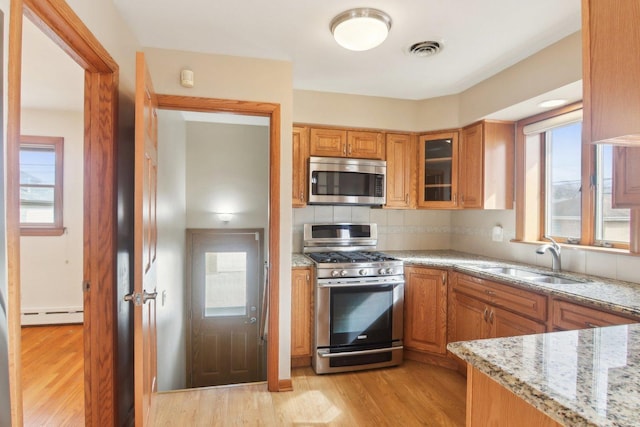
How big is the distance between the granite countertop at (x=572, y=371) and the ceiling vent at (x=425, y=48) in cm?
187

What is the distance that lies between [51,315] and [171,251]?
84.7 inches

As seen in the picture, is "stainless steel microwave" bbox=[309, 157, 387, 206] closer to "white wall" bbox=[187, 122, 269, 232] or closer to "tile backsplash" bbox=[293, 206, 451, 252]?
"tile backsplash" bbox=[293, 206, 451, 252]

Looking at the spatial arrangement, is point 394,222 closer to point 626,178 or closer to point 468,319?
point 468,319

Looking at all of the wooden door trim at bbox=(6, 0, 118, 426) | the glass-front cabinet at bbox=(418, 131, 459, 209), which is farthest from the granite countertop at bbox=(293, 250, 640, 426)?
the glass-front cabinet at bbox=(418, 131, 459, 209)

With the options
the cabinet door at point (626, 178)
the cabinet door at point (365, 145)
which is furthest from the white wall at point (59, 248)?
the cabinet door at point (626, 178)

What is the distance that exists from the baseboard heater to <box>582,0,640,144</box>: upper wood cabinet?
16.6ft

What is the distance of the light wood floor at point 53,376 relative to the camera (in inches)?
84.8

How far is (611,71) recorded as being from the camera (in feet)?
2.88

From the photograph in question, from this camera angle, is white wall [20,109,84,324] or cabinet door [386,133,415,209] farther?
white wall [20,109,84,324]

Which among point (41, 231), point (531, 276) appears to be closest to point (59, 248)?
point (41, 231)

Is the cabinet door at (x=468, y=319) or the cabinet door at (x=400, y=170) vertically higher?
the cabinet door at (x=400, y=170)

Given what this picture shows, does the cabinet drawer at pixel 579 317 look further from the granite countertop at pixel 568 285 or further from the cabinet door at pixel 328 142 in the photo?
the cabinet door at pixel 328 142

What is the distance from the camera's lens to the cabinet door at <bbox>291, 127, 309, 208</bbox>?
9.76 ft

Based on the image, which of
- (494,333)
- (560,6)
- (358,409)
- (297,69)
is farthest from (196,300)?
(560,6)
